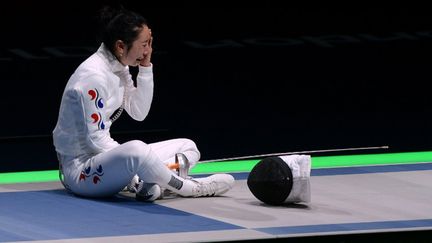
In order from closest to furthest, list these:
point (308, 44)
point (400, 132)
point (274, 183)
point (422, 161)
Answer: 1. point (274, 183)
2. point (422, 161)
3. point (400, 132)
4. point (308, 44)

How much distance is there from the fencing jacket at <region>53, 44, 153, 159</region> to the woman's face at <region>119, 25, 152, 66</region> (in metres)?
0.05

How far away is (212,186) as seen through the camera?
6812 mm

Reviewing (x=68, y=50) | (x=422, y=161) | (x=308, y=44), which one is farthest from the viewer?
(x=308, y=44)

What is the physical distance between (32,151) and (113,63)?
6.44 ft

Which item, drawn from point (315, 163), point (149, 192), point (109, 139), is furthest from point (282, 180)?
point (315, 163)

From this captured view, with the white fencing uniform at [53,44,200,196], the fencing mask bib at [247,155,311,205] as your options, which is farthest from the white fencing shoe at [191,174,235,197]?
the fencing mask bib at [247,155,311,205]

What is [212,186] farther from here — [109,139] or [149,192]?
[109,139]

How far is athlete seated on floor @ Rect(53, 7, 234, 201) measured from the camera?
659 centimetres

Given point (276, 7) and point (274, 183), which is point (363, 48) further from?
point (274, 183)

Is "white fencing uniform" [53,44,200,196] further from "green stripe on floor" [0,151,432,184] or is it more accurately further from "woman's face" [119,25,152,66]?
"green stripe on floor" [0,151,432,184]

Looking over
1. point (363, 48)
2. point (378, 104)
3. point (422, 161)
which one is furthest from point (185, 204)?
point (363, 48)

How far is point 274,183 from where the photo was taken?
21.4ft

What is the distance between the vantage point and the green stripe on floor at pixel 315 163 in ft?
25.4

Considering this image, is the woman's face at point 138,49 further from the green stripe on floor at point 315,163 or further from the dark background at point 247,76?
the dark background at point 247,76
